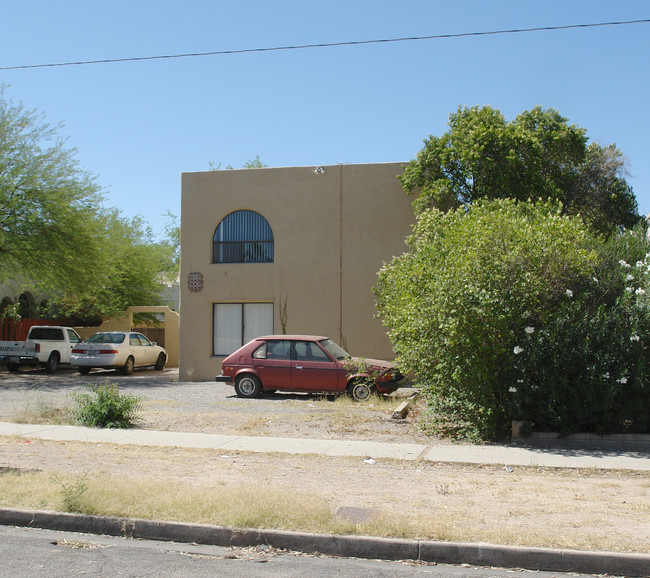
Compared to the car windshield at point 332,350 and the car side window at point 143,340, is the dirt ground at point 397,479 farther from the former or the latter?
the car side window at point 143,340

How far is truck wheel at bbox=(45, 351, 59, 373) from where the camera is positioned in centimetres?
2546

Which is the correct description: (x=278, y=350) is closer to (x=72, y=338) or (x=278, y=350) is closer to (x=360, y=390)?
(x=360, y=390)

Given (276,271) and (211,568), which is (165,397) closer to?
(276,271)

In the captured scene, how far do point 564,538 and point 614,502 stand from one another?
1620mm

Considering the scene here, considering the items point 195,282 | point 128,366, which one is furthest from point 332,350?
point 128,366

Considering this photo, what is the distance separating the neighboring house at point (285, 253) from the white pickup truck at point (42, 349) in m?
6.47

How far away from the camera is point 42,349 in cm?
2512

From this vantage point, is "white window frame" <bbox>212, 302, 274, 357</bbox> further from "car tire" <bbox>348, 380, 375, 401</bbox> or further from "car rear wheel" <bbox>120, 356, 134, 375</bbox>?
"car tire" <bbox>348, 380, 375, 401</bbox>

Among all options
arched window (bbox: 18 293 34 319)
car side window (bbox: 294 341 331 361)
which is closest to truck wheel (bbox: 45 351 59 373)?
arched window (bbox: 18 293 34 319)

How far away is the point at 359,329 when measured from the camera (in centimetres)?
2056

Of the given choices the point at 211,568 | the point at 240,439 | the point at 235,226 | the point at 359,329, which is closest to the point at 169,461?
the point at 240,439

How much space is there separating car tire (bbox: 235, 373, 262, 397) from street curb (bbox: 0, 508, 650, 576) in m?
9.73

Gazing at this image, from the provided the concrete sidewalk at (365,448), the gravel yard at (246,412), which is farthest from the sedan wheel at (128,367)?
the concrete sidewalk at (365,448)

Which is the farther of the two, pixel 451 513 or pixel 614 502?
pixel 614 502
